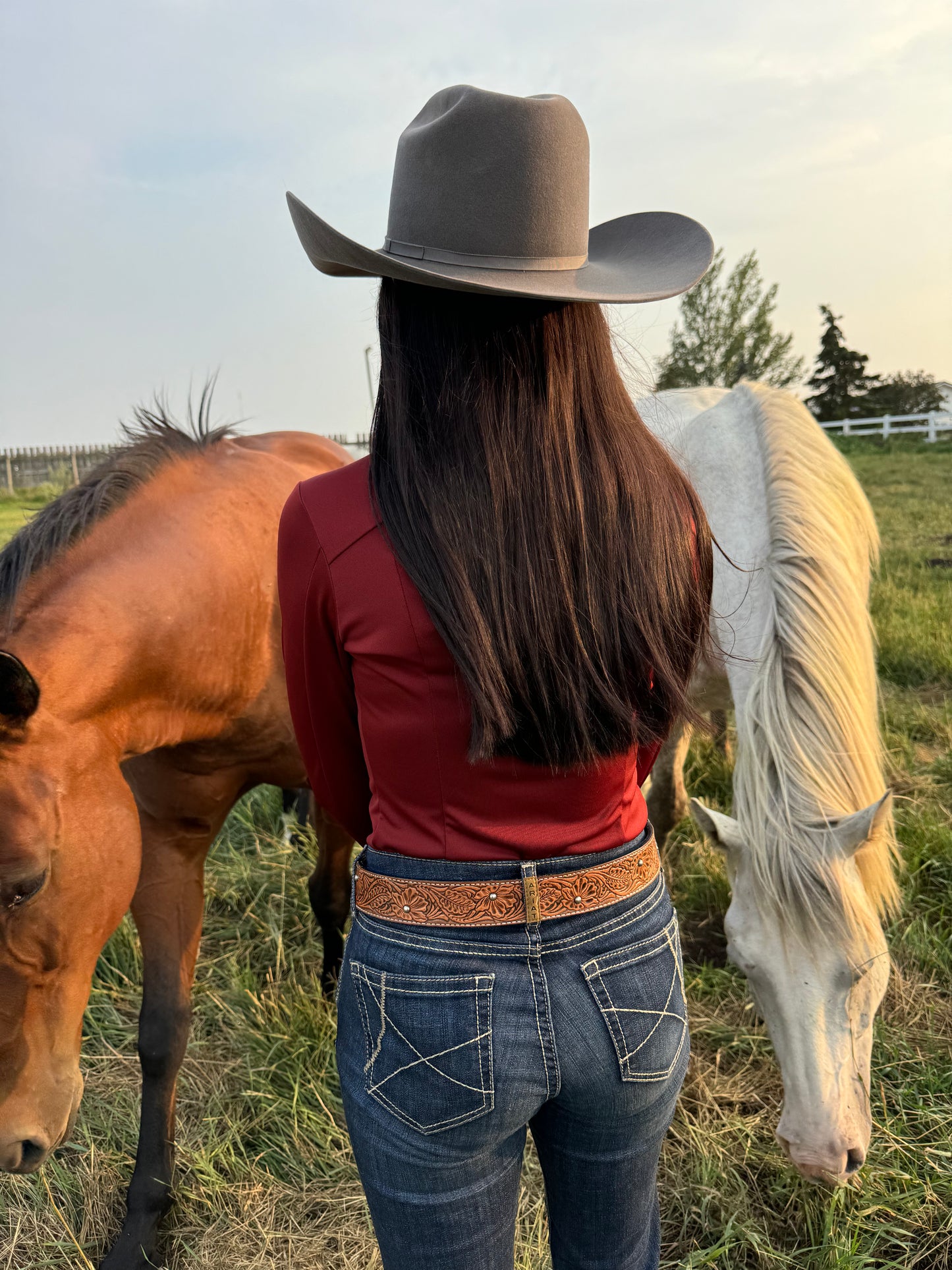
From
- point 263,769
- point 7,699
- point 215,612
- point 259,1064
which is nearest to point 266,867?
point 259,1064

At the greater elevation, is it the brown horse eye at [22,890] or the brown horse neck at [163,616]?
the brown horse neck at [163,616]

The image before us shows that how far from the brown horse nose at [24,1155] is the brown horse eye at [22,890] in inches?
19.1

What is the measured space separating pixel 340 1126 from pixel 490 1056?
Answer: 68.2 inches

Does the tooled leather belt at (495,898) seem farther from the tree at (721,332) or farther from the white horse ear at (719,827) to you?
the tree at (721,332)

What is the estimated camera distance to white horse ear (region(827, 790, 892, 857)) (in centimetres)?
182

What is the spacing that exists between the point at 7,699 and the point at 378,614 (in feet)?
2.77

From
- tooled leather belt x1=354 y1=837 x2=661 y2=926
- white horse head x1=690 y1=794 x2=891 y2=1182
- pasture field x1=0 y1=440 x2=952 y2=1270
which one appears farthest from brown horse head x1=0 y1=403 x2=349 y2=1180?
white horse head x1=690 y1=794 x2=891 y2=1182

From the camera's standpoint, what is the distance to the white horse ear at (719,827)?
6.64 feet

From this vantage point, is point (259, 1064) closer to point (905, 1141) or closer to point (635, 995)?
point (905, 1141)

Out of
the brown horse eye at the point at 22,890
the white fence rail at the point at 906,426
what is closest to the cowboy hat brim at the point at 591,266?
the brown horse eye at the point at 22,890

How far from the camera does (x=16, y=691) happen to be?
1462 mm

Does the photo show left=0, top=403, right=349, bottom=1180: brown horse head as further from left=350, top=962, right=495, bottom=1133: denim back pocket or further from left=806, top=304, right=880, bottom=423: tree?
left=806, top=304, right=880, bottom=423: tree

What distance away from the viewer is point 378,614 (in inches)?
40.0

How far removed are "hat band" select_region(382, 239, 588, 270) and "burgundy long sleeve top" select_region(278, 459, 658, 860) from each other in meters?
0.27
